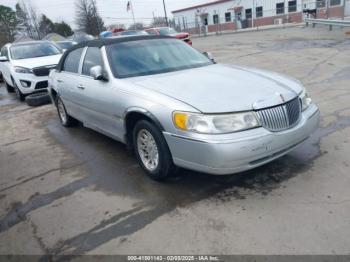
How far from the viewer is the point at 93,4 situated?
63.7 m

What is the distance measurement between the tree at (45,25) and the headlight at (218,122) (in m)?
71.5

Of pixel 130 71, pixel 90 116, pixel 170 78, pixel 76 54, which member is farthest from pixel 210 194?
pixel 76 54

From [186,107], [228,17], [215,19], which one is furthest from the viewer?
[215,19]

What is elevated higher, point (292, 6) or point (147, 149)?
point (147, 149)

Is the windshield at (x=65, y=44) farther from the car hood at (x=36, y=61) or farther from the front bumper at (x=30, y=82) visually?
the front bumper at (x=30, y=82)

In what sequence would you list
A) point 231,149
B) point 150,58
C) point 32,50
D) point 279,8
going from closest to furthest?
point 231,149 < point 150,58 < point 32,50 < point 279,8

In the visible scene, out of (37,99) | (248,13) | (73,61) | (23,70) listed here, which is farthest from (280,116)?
(248,13)

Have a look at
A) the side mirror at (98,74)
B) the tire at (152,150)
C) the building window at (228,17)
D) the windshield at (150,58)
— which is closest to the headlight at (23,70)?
the windshield at (150,58)

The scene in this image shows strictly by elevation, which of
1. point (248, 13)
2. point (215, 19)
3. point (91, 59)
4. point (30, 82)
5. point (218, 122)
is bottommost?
point (215, 19)

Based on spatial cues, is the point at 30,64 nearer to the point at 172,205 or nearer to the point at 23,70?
the point at 23,70

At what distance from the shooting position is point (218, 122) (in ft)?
10.4

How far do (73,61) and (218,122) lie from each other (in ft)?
11.1

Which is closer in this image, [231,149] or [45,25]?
[231,149]

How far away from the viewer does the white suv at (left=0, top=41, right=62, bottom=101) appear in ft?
31.1
